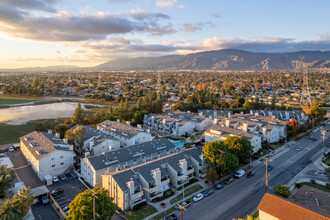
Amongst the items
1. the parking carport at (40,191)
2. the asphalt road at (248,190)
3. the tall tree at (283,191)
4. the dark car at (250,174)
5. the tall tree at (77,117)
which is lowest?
the asphalt road at (248,190)

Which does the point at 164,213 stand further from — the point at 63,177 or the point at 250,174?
the point at 63,177

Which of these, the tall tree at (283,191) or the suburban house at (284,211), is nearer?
the suburban house at (284,211)

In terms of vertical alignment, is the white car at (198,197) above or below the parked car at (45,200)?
below

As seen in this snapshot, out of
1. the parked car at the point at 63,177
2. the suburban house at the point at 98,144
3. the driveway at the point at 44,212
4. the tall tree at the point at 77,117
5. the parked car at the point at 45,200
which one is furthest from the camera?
the tall tree at the point at 77,117

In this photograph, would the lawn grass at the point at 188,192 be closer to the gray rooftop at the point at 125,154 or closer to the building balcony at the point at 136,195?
the building balcony at the point at 136,195

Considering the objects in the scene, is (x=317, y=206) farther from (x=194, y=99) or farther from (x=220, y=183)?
Result: (x=194, y=99)

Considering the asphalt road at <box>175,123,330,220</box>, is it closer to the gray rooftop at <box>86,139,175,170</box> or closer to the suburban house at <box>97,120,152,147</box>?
the gray rooftop at <box>86,139,175,170</box>

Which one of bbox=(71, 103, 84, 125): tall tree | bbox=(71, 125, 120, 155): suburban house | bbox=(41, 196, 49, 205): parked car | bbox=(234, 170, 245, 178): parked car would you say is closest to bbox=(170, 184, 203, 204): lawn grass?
bbox=(234, 170, 245, 178): parked car

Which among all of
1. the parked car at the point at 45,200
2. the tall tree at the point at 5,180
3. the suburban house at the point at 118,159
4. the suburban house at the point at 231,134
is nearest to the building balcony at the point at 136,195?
the suburban house at the point at 118,159
